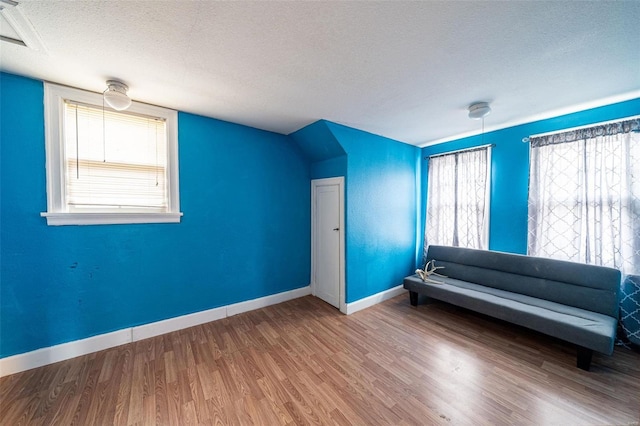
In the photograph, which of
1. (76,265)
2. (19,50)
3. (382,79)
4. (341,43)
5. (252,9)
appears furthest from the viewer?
(76,265)

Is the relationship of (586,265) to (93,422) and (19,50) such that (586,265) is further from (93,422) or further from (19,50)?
(19,50)

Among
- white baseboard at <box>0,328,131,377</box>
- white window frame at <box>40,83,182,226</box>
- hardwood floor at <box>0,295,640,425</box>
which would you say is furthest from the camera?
white window frame at <box>40,83,182,226</box>

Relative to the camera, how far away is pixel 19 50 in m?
1.49

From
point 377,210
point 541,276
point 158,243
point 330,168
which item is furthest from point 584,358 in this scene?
point 158,243

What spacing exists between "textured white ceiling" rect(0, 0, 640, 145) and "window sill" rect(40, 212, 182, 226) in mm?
1162

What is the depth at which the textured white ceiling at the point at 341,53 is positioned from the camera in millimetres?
1158

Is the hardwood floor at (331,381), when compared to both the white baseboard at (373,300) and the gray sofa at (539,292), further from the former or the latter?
the white baseboard at (373,300)

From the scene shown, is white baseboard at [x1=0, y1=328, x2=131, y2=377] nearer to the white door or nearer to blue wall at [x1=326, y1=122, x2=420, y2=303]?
the white door

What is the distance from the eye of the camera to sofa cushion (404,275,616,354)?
5.92ft

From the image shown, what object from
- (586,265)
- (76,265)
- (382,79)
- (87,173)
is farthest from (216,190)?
(586,265)

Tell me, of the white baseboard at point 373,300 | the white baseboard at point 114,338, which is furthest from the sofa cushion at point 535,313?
the white baseboard at point 114,338

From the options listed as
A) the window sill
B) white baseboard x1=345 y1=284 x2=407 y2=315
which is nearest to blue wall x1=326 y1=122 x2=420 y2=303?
white baseboard x1=345 y1=284 x2=407 y2=315

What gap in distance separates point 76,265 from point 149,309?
76 cm

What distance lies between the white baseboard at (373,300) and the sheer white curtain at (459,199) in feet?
3.27
